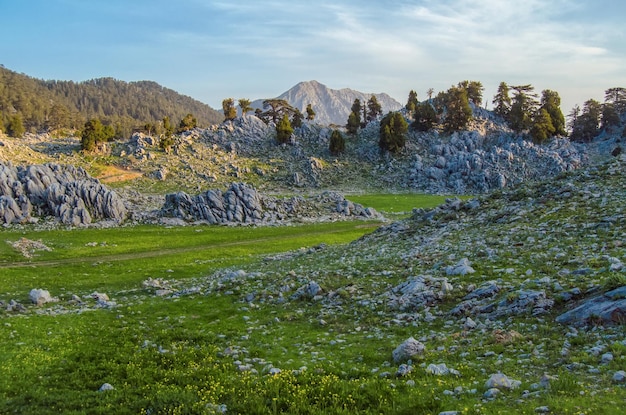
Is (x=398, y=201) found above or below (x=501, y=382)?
below

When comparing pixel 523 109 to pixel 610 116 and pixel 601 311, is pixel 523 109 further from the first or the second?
pixel 601 311

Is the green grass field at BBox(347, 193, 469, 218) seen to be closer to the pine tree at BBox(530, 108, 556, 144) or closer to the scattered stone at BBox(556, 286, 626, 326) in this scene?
the pine tree at BBox(530, 108, 556, 144)

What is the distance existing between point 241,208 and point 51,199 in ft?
91.7

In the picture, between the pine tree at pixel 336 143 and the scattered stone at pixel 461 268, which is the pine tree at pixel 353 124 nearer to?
the pine tree at pixel 336 143

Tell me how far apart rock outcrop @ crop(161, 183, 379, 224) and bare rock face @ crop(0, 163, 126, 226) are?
29.4 feet

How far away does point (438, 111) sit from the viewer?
149m

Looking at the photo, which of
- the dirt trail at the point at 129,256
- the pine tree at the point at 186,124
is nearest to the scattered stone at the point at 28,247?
the dirt trail at the point at 129,256

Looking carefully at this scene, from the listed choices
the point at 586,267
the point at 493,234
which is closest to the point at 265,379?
the point at 586,267

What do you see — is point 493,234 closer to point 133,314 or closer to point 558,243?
point 558,243

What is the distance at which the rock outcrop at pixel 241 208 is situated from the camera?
67.3 metres

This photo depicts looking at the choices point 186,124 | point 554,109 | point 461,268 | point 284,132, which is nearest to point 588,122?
point 554,109

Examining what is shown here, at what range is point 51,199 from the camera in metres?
60.8

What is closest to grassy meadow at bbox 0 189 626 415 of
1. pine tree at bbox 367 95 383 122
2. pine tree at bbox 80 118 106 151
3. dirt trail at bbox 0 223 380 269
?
dirt trail at bbox 0 223 380 269

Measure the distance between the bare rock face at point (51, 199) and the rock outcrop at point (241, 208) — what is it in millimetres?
8955
